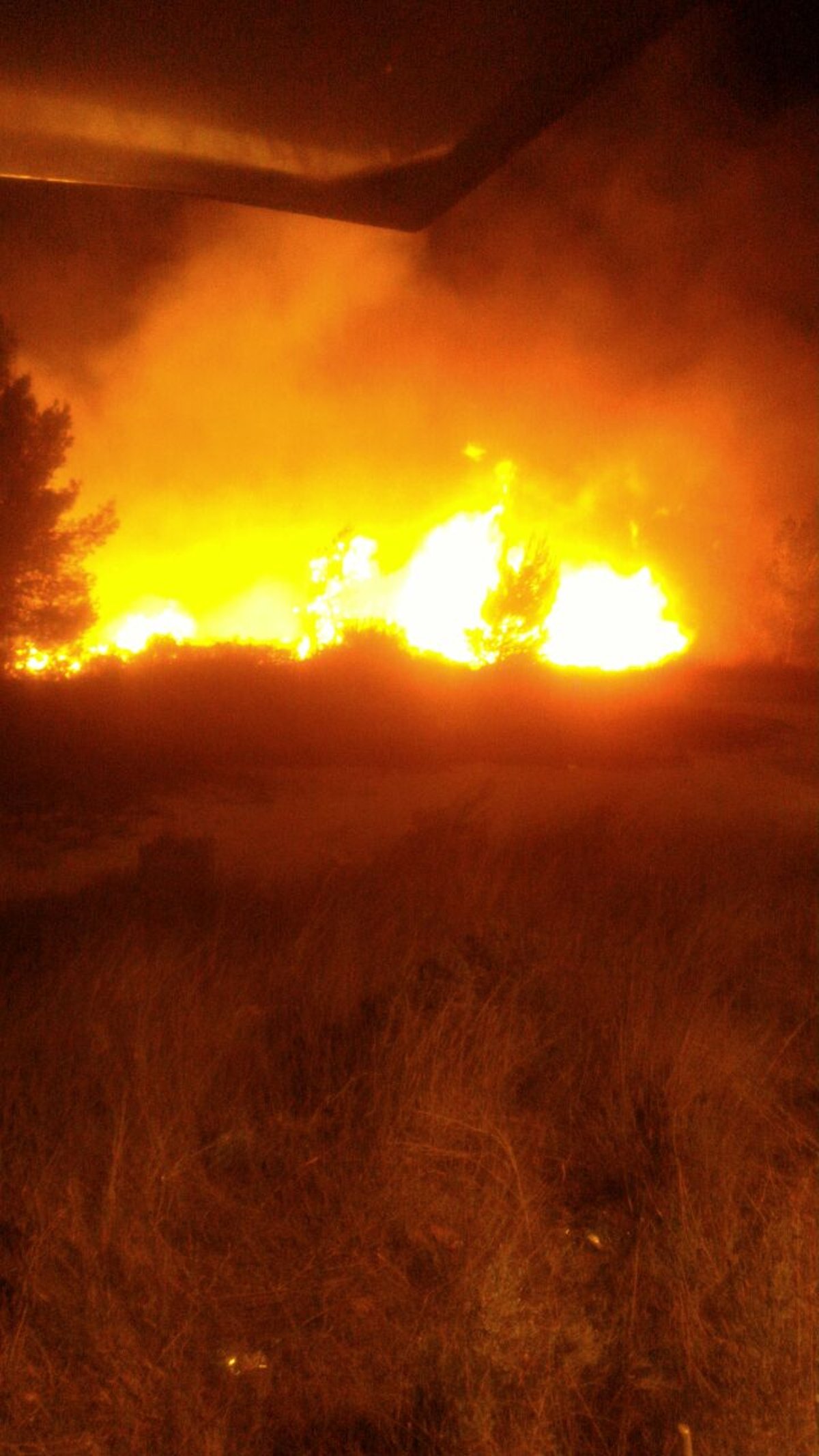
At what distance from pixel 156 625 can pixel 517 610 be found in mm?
14879

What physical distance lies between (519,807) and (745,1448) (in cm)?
825

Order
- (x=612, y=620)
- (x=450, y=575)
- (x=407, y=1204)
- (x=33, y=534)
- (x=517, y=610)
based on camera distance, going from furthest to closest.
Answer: (x=450, y=575), (x=612, y=620), (x=517, y=610), (x=33, y=534), (x=407, y=1204)

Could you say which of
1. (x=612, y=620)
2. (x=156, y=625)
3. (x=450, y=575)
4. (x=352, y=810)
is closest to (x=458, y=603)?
(x=450, y=575)

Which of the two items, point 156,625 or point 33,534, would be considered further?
point 156,625

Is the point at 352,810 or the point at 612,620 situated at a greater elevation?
the point at 612,620

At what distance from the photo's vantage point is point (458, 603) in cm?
3381

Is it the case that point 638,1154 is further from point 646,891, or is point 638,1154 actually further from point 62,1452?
point 646,891

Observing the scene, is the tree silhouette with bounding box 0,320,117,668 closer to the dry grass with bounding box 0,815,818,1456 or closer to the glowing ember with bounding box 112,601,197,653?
the glowing ember with bounding box 112,601,197,653

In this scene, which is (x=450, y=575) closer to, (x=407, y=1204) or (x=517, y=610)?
(x=517, y=610)

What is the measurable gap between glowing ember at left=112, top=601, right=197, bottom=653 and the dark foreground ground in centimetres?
2716

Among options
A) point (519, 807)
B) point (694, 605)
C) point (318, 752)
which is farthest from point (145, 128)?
point (694, 605)

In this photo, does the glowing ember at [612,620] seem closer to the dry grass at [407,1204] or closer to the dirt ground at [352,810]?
the dirt ground at [352,810]

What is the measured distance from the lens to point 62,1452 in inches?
72.1

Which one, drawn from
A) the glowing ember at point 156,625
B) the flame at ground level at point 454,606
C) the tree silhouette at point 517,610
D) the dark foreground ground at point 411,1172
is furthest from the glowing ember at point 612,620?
the dark foreground ground at point 411,1172
